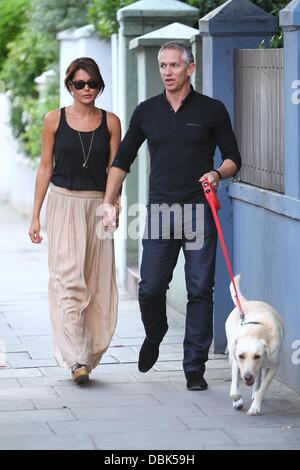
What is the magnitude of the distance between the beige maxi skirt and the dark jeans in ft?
1.39

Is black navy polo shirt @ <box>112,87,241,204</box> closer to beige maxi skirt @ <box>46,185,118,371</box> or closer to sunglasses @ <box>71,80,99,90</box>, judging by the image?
sunglasses @ <box>71,80,99,90</box>

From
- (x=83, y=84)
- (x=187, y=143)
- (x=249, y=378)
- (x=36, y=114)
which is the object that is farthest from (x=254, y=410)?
(x=36, y=114)

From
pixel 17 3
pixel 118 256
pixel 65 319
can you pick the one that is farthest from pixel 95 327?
pixel 17 3

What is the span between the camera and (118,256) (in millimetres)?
12250

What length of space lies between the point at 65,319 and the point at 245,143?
195 cm

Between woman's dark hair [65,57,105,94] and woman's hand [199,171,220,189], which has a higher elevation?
woman's dark hair [65,57,105,94]

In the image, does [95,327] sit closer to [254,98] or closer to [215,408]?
[215,408]

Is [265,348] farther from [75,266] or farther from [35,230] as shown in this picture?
[35,230]

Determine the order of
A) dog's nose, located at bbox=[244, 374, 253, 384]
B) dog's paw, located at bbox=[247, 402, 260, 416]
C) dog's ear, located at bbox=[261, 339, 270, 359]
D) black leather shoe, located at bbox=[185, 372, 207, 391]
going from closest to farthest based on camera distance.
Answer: dog's nose, located at bbox=[244, 374, 253, 384], dog's ear, located at bbox=[261, 339, 270, 359], dog's paw, located at bbox=[247, 402, 260, 416], black leather shoe, located at bbox=[185, 372, 207, 391]

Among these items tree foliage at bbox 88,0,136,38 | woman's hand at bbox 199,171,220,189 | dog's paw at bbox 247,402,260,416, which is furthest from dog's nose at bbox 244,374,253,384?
tree foliage at bbox 88,0,136,38

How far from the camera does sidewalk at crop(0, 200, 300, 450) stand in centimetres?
606

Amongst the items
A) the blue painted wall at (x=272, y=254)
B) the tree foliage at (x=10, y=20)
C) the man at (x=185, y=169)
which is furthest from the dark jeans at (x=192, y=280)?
the tree foliage at (x=10, y=20)

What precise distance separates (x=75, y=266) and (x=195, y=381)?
106cm

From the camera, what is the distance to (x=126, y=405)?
691cm
